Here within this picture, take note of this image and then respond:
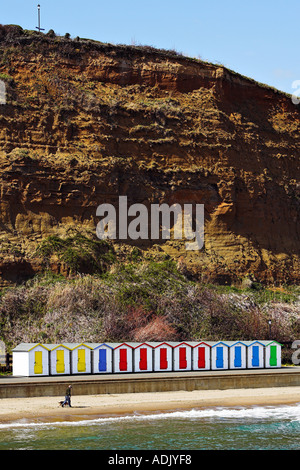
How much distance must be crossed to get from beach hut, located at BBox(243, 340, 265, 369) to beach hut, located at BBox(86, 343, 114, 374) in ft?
20.8

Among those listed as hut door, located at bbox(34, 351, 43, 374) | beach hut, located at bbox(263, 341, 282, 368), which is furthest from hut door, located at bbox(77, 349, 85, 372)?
beach hut, located at bbox(263, 341, 282, 368)

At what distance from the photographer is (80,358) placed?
29.6 metres

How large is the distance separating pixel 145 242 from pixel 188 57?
13802mm

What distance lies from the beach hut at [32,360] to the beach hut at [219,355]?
7354 mm

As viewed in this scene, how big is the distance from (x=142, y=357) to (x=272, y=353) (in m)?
6.36

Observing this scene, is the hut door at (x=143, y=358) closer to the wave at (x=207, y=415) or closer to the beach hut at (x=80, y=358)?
the beach hut at (x=80, y=358)

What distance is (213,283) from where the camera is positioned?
44.2m

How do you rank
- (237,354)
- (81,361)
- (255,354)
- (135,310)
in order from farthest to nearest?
(135,310) < (255,354) < (237,354) < (81,361)

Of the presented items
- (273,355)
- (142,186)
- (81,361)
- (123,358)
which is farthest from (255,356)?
(142,186)

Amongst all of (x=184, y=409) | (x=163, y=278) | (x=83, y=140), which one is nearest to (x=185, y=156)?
(x=83, y=140)

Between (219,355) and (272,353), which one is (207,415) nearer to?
(219,355)

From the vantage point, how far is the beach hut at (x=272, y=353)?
108 feet

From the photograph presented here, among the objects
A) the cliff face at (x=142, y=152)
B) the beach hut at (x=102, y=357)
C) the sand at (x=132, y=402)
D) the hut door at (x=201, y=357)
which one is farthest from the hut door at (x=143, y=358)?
the cliff face at (x=142, y=152)

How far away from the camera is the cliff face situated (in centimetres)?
4266
